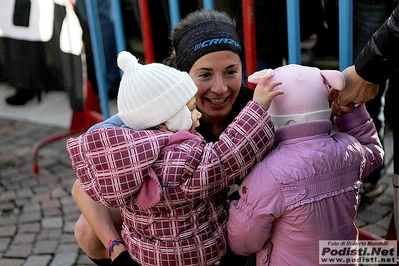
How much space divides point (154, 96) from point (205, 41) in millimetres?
558

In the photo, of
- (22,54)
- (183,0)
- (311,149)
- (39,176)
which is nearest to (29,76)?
(22,54)

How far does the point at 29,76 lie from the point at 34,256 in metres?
1.36

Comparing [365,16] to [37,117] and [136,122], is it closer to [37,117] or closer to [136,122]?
[136,122]

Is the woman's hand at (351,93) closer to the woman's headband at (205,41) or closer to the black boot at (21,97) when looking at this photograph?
the woman's headband at (205,41)

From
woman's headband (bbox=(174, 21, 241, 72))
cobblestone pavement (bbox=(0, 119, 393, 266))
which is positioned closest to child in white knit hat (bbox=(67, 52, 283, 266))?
woman's headband (bbox=(174, 21, 241, 72))

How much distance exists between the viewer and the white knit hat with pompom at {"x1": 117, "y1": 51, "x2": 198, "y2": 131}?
189 cm

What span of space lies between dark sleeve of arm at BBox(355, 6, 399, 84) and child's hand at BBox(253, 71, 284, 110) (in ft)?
1.10

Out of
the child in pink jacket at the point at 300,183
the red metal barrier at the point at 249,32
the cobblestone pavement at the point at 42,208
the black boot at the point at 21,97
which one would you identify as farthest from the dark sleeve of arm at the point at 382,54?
the black boot at the point at 21,97

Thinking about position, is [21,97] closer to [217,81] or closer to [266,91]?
[217,81]

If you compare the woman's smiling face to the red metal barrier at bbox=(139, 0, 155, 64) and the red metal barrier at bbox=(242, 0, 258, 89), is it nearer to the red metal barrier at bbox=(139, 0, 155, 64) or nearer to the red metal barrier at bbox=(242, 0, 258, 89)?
the red metal barrier at bbox=(242, 0, 258, 89)

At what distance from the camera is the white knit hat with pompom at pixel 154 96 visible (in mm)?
1892

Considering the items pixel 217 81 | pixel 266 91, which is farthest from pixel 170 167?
pixel 217 81

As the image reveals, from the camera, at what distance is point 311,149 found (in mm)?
1897

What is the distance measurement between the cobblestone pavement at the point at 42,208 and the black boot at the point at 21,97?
2.95 feet
